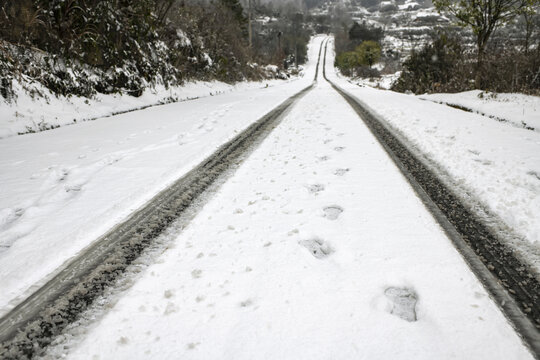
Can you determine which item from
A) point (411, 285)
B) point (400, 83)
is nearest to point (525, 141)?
point (411, 285)

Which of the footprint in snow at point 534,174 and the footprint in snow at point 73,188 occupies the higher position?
the footprint in snow at point 73,188

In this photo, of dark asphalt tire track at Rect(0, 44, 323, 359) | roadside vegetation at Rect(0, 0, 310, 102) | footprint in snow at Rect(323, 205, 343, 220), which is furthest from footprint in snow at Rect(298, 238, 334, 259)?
roadside vegetation at Rect(0, 0, 310, 102)

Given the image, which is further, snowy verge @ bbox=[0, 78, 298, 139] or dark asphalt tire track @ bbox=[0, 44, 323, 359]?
snowy verge @ bbox=[0, 78, 298, 139]

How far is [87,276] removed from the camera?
1.30 m

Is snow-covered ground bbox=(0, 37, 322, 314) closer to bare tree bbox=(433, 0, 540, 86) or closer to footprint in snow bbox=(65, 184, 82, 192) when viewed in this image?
footprint in snow bbox=(65, 184, 82, 192)

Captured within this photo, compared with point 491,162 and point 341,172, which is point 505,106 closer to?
point 491,162

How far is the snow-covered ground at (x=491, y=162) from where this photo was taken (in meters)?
1.69

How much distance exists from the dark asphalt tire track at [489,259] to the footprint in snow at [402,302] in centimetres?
35

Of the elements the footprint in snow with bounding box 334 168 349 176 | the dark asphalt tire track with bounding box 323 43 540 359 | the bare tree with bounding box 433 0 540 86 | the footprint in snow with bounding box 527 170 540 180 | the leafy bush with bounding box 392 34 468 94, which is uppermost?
the bare tree with bounding box 433 0 540 86

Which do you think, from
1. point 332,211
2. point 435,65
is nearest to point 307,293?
point 332,211

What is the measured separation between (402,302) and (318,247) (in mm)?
486

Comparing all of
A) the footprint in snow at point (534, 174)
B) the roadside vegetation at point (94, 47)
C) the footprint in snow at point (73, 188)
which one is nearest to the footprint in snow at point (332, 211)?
the footprint in snow at point (534, 174)

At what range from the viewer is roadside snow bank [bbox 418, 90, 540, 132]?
4383mm

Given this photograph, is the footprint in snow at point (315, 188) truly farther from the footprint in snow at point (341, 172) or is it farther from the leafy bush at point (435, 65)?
the leafy bush at point (435, 65)
